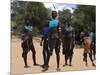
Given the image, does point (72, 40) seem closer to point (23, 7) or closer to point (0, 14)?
point (23, 7)

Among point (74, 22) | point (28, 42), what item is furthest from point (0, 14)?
point (74, 22)

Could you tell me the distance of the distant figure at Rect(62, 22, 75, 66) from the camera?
2624mm

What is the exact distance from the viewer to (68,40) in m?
2.64

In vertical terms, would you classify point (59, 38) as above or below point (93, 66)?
above

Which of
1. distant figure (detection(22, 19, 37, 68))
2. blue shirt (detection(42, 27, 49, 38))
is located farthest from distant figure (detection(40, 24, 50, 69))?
distant figure (detection(22, 19, 37, 68))

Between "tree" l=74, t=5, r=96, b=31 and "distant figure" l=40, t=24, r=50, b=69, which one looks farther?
"tree" l=74, t=5, r=96, b=31

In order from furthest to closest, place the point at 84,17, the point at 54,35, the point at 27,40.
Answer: the point at 84,17 → the point at 54,35 → the point at 27,40

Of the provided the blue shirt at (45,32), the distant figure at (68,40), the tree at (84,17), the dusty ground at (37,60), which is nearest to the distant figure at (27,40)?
the dusty ground at (37,60)

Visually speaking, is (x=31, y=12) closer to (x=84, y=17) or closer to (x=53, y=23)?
(x=53, y=23)

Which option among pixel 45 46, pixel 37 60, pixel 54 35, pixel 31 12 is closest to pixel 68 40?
pixel 54 35

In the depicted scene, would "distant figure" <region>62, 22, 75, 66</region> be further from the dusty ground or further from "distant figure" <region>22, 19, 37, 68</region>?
"distant figure" <region>22, 19, 37, 68</region>

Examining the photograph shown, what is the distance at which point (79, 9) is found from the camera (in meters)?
2.69
